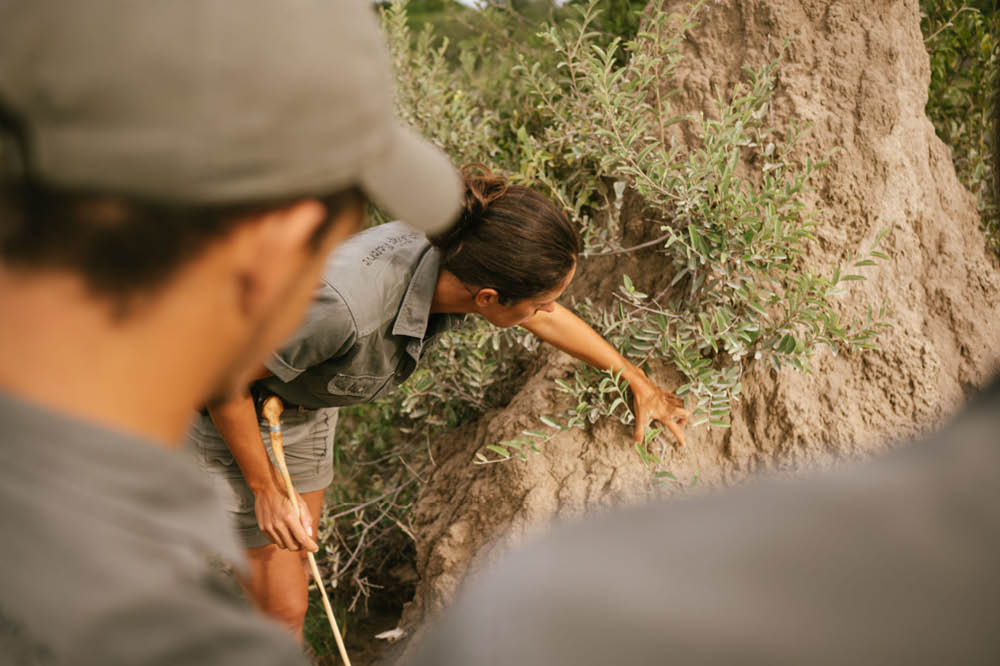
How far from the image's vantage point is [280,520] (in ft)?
8.11

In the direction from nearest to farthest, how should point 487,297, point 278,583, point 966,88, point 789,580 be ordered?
point 789,580
point 487,297
point 278,583
point 966,88

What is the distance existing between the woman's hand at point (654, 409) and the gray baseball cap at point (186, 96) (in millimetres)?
1963

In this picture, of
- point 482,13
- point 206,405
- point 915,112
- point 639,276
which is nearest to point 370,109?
point 206,405

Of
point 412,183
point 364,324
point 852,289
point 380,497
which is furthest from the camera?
point 380,497

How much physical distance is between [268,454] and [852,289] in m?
2.10

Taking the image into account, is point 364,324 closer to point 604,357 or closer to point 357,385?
point 357,385

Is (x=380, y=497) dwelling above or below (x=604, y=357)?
below

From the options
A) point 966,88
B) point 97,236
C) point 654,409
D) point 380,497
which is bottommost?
point 380,497

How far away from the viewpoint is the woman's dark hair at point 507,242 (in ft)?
7.61

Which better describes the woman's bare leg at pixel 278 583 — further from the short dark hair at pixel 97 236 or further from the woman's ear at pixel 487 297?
the short dark hair at pixel 97 236

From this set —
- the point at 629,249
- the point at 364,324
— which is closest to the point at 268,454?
the point at 364,324

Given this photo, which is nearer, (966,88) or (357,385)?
(357,385)

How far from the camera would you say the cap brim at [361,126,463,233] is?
885mm

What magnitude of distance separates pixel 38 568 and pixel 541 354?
2601 mm
